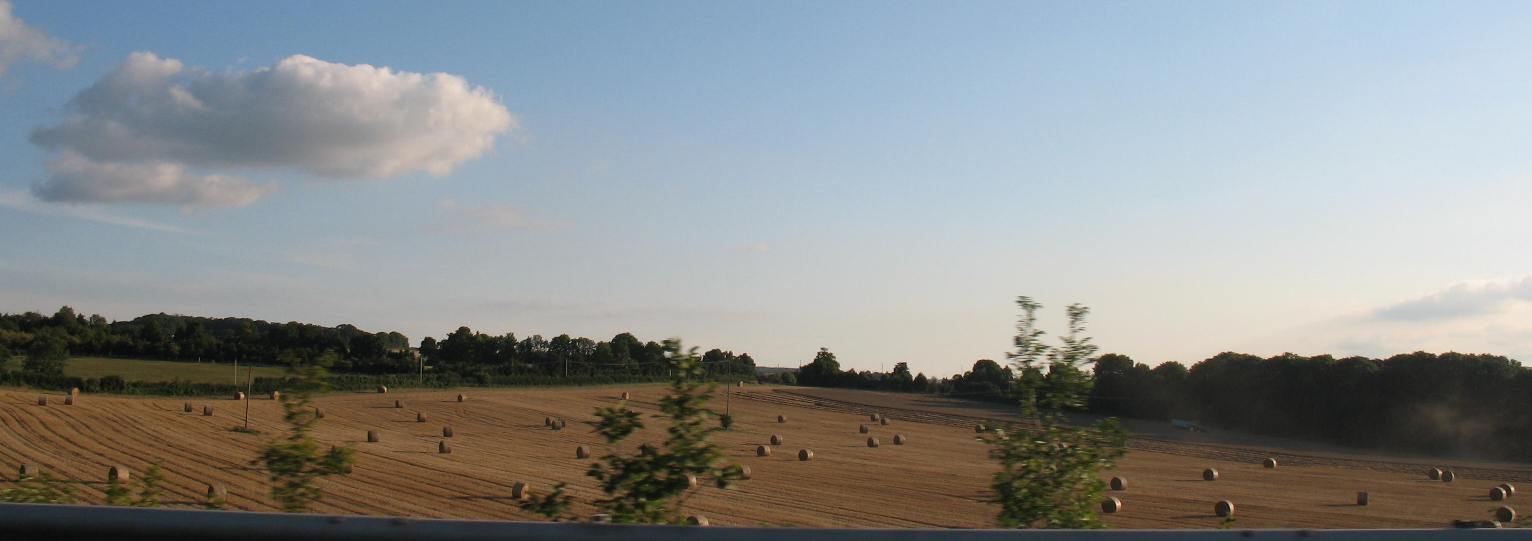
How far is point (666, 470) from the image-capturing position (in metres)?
5.05

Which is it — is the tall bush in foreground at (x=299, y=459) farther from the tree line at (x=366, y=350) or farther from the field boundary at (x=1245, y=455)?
the tree line at (x=366, y=350)

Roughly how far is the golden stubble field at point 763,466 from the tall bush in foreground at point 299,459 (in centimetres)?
1041

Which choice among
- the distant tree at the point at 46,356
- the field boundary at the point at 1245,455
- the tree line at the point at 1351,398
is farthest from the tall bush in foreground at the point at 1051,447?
the distant tree at the point at 46,356

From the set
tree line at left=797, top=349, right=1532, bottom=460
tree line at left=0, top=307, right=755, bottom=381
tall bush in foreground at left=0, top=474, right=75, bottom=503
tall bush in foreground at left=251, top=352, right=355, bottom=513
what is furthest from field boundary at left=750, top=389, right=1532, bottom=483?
tall bush in foreground at left=0, top=474, right=75, bottom=503

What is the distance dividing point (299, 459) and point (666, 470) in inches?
75.0

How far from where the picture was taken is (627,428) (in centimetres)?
536

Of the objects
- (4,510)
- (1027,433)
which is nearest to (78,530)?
(4,510)

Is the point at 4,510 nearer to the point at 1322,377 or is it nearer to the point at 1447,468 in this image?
the point at 1447,468

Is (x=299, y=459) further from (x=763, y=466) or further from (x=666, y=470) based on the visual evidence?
(x=763, y=466)

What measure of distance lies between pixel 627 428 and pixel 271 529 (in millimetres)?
2317

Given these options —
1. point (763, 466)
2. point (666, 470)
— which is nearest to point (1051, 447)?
point (666, 470)

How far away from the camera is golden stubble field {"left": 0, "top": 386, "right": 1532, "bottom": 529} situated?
28688 millimetres

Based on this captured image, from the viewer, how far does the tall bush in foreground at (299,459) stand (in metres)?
5.37

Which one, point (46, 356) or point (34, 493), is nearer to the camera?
point (34, 493)
